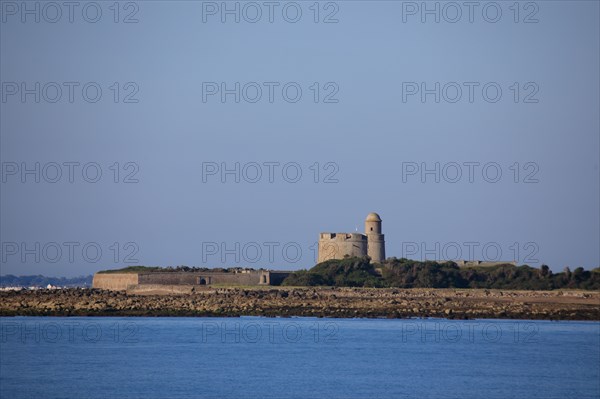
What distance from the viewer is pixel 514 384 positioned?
99.3 ft

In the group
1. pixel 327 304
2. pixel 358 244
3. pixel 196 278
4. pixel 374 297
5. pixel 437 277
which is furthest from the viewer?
pixel 358 244

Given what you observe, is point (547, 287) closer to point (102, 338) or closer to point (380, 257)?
point (380, 257)

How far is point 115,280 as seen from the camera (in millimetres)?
68000

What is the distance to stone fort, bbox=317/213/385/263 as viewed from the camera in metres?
70.4

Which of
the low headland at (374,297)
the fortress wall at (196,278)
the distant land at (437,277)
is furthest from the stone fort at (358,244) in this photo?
the fortress wall at (196,278)

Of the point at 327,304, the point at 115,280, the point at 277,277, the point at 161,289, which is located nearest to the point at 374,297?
the point at 327,304

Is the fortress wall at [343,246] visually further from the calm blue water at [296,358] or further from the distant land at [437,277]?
the calm blue water at [296,358]

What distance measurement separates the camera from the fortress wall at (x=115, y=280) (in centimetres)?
6569

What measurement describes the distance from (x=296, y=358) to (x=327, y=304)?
18.1 meters

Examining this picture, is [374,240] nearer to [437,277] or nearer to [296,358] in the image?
[437,277]

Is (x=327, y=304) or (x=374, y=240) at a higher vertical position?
(x=374, y=240)

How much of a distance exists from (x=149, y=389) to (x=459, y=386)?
793 centimetres

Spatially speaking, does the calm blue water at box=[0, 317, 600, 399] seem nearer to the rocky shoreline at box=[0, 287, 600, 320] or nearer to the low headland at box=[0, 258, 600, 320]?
the rocky shoreline at box=[0, 287, 600, 320]

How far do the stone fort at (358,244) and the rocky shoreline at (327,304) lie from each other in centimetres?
911
